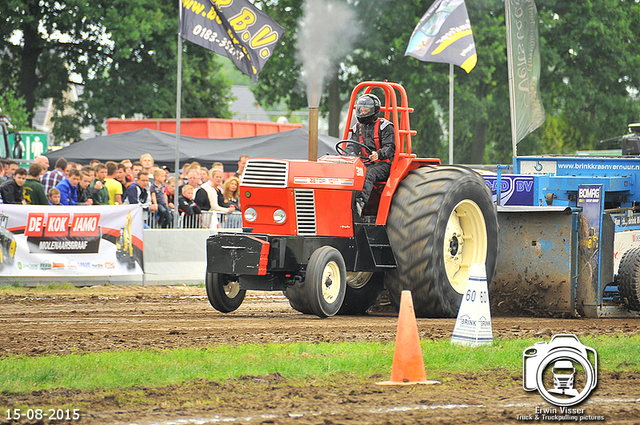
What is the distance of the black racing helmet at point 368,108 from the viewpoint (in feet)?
30.0

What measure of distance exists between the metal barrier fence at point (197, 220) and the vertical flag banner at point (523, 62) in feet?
18.5

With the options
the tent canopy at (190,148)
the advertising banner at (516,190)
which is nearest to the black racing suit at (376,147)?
the advertising banner at (516,190)

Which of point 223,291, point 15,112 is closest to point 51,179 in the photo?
point 223,291

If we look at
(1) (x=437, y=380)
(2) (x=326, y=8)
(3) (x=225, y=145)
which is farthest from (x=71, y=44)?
(1) (x=437, y=380)

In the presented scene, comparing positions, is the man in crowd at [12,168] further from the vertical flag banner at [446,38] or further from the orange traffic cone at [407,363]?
the orange traffic cone at [407,363]

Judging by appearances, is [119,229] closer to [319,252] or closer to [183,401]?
[319,252]

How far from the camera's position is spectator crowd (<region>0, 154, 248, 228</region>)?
14102 mm

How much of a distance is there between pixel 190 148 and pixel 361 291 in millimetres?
14311

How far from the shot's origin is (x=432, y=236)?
8844 millimetres

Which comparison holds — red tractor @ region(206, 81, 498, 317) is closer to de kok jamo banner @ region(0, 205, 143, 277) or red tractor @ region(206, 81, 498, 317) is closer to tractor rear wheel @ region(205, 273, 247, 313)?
tractor rear wheel @ region(205, 273, 247, 313)

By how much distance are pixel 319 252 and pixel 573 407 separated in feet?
12.6

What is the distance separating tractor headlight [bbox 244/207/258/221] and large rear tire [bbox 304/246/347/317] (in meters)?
0.78

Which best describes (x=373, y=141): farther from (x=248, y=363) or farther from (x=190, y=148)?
(x=190, y=148)

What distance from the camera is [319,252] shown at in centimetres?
858
